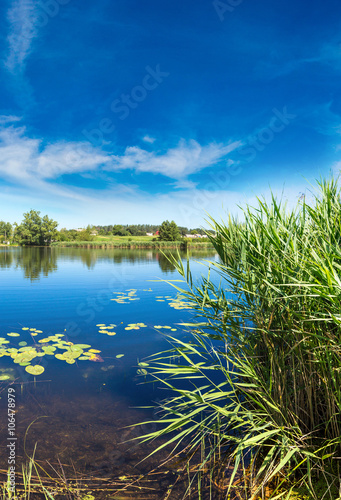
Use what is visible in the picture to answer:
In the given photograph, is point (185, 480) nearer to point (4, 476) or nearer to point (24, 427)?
point (4, 476)

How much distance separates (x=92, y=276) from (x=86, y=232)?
67.6 m

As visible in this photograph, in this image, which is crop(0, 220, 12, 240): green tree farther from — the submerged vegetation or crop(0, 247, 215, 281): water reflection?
the submerged vegetation

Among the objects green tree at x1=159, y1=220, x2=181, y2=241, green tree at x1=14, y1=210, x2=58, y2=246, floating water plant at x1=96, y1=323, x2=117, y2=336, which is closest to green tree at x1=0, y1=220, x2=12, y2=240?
green tree at x1=14, y1=210, x2=58, y2=246

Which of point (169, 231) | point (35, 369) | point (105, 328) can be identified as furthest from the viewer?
point (169, 231)

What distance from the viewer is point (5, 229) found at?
84.4 metres

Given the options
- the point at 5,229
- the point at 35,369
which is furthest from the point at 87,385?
the point at 5,229

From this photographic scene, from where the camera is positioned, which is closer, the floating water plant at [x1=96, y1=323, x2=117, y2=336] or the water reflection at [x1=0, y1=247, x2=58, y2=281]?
the floating water plant at [x1=96, y1=323, x2=117, y2=336]

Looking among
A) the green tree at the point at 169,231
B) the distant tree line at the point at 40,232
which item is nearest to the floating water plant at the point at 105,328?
the distant tree line at the point at 40,232

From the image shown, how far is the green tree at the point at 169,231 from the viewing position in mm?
77562

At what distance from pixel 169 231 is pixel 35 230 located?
3615 centimetres

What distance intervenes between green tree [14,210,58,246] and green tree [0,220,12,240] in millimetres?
11906

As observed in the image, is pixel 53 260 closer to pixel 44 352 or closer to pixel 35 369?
pixel 44 352

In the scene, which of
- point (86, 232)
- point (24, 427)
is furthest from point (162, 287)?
point (86, 232)

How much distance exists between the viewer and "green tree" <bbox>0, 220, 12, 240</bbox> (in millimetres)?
84375
